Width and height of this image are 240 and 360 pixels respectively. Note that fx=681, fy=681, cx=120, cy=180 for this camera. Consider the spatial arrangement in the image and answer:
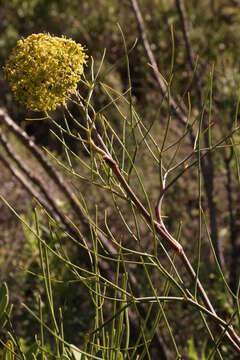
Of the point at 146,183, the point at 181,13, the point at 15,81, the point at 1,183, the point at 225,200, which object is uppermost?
the point at 15,81

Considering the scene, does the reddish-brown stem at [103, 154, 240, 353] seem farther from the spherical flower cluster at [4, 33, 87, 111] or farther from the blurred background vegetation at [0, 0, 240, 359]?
the blurred background vegetation at [0, 0, 240, 359]

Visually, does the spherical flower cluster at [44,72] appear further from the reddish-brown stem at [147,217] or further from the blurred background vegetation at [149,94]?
the blurred background vegetation at [149,94]

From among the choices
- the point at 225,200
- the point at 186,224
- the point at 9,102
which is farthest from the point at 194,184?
the point at 9,102

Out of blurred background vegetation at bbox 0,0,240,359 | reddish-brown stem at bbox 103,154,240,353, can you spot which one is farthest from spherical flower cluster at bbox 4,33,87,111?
blurred background vegetation at bbox 0,0,240,359

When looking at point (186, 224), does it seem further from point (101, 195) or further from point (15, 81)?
point (15, 81)

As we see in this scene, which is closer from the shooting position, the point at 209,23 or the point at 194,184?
the point at 194,184
